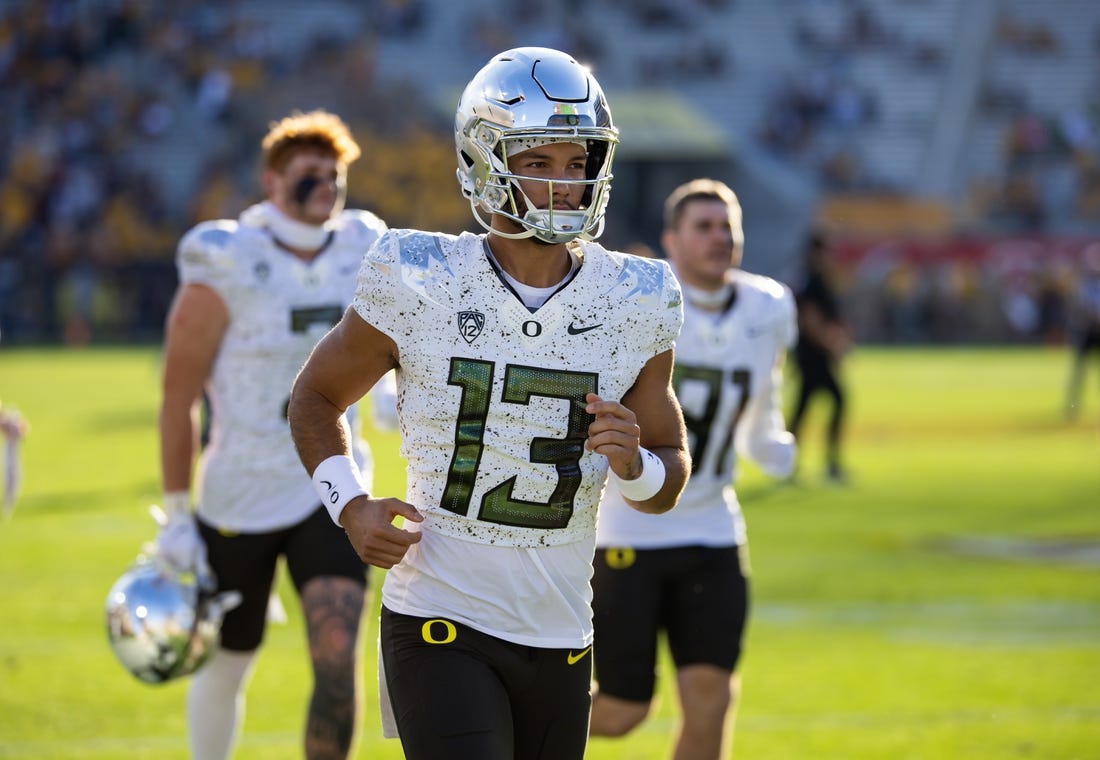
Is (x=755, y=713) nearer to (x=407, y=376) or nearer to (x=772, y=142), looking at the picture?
(x=407, y=376)

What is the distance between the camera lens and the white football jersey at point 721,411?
569cm

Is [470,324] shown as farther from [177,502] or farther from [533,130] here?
[177,502]

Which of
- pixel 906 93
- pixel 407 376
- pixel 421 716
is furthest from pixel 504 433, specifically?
pixel 906 93

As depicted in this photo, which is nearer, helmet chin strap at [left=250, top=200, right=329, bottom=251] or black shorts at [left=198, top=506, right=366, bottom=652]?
black shorts at [left=198, top=506, right=366, bottom=652]

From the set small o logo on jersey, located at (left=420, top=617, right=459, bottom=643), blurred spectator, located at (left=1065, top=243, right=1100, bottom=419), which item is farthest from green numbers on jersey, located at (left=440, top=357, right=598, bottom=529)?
blurred spectator, located at (left=1065, top=243, right=1100, bottom=419)

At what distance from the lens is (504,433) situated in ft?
Answer: 12.0

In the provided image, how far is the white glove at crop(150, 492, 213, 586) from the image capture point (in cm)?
541

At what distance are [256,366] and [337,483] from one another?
1946 millimetres

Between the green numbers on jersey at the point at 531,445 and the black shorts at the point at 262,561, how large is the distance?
1741 millimetres

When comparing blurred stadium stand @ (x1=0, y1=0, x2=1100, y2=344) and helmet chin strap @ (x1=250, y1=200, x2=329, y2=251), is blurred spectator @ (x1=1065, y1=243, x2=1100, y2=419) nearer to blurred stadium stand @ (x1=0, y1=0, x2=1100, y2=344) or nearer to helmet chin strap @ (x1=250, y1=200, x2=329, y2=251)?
blurred stadium stand @ (x1=0, y1=0, x2=1100, y2=344)

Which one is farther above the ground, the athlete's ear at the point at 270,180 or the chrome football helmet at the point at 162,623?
the athlete's ear at the point at 270,180

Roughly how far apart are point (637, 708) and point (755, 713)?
1.77 m

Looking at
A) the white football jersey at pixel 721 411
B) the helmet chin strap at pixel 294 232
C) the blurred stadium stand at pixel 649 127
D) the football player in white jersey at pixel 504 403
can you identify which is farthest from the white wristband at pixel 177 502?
the blurred stadium stand at pixel 649 127

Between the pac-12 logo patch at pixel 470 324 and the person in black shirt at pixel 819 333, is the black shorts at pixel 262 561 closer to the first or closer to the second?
the pac-12 logo patch at pixel 470 324
